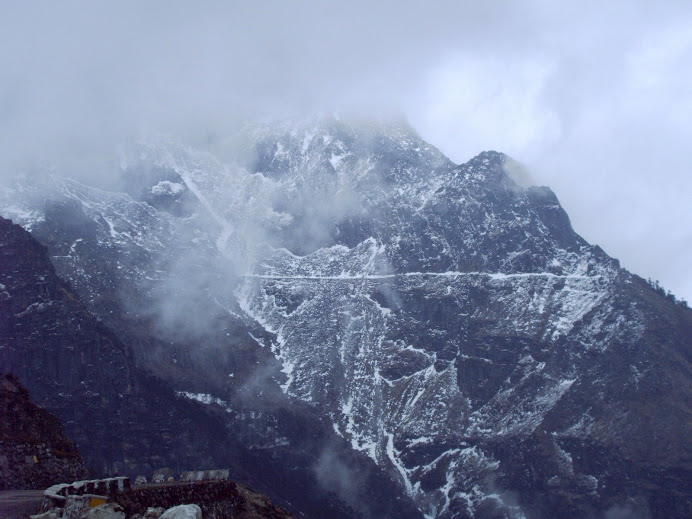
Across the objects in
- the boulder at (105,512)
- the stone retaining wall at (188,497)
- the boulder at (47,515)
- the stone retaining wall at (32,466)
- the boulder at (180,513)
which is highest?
the stone retaining wall at (32,466)

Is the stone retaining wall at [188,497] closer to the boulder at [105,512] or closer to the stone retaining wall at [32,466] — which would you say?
the boulder at [105,512]

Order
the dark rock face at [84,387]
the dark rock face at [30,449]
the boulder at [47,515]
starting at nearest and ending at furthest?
the boulder at [47,515]
the dark rock face at [30,449]
the dark rock face at [84,387]

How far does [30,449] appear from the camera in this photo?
3916 centimetres

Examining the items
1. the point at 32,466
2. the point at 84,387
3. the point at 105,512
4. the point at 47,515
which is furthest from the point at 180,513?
the point at 84,387

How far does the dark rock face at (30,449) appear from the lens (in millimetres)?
37062

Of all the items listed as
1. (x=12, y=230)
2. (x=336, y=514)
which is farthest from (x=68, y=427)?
(x=336, y=514)

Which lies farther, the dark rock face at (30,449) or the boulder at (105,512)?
the dark rock face at (30,449)

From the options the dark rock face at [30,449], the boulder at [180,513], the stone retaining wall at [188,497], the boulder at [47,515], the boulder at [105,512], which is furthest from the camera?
the dark rock face at [30,449]

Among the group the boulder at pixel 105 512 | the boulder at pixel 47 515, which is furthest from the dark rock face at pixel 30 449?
the boulder at pixel 47 515

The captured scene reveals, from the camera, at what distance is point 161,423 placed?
19588cm

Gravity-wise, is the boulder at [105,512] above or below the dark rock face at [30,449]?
below

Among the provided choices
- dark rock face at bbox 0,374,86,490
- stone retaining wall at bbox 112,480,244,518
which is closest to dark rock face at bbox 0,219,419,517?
dark rock face at bbox 0,374,86,490

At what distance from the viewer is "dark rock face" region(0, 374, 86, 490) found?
122 ft

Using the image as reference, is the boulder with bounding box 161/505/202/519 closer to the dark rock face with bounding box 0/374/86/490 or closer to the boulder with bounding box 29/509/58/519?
the boulder with bounding box 29/509/58/519
